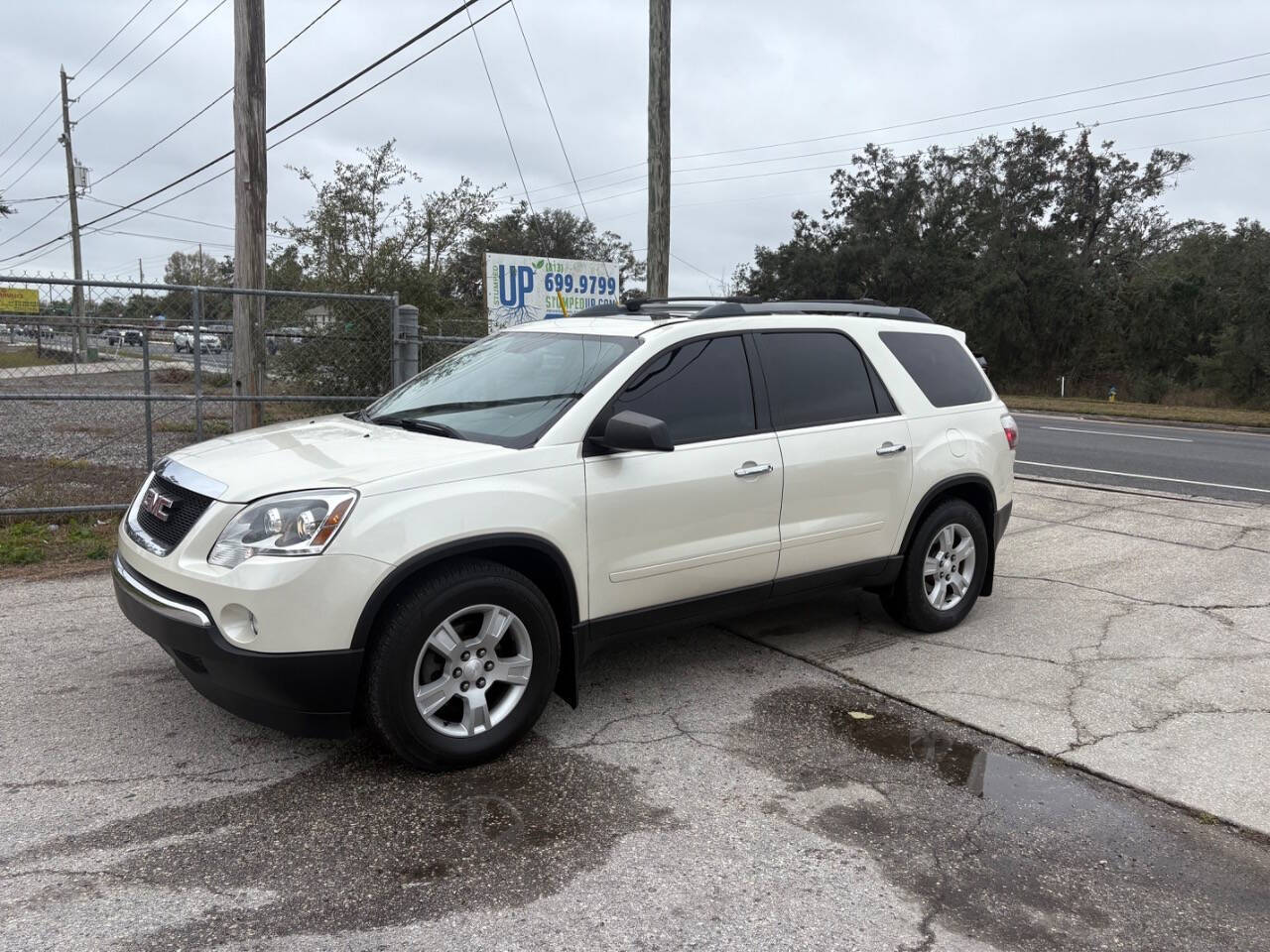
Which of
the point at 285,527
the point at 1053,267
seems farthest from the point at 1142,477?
the point at 1053,267

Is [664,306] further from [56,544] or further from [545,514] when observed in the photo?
[56,544]

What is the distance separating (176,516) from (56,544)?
13.9ft

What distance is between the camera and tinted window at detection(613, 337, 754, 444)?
4.50 meters

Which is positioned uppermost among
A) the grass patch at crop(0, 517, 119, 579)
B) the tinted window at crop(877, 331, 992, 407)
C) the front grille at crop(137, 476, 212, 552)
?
the tinted window at crop(877, 331, 992, 407)

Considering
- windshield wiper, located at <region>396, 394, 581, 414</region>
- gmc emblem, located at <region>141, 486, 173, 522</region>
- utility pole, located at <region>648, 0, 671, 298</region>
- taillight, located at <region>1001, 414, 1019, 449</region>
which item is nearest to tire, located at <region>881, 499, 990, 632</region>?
taillight, located at <region>1001, 414, 1019, 449</region>

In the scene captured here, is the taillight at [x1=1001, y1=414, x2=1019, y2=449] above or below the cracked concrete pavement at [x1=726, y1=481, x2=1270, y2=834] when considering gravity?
above

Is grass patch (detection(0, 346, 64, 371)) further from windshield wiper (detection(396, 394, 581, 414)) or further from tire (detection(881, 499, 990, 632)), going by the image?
tire (detection(881, 499, 990, 632))

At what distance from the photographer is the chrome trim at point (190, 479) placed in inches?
149

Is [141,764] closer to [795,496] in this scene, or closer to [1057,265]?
[795,496]

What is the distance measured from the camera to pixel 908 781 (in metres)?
3.93

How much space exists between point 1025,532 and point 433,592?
6.36 meters

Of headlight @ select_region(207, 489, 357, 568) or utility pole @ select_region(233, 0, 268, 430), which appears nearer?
headlight @ select_region(207, 489, 357, 568)

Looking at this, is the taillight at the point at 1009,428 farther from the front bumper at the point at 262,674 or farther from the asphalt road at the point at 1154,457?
the asphalt road at the point at 1154,457

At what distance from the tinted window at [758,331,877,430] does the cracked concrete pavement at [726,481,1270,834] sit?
4.37 feet
